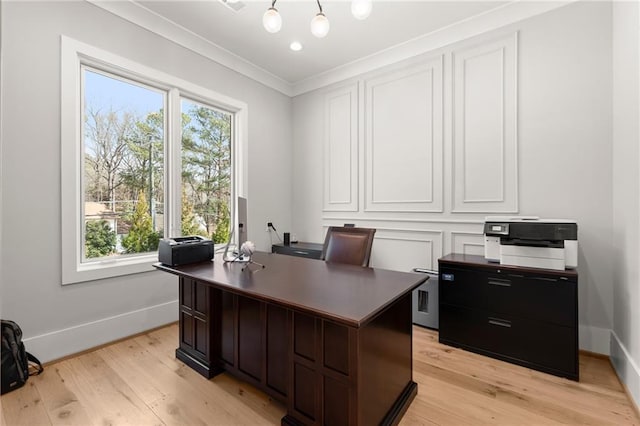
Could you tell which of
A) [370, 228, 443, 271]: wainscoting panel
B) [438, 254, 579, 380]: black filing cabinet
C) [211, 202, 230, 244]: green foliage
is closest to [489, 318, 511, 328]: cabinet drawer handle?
[438, 254, 579, 380]: black filing cabinet

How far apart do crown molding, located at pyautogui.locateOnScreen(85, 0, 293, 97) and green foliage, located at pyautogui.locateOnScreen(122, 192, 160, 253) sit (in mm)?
1602

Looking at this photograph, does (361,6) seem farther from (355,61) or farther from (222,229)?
(222,229)

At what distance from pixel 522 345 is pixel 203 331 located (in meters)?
2.35

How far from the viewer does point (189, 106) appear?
3295 mm

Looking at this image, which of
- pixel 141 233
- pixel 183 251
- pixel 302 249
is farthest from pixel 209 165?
pixel 183 251

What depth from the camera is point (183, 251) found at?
7.06ft

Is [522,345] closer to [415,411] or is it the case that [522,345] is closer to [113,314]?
[415,411]

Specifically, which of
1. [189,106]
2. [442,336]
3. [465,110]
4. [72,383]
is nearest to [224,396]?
[72,383]

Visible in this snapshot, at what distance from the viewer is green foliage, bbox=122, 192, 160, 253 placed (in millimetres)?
2836

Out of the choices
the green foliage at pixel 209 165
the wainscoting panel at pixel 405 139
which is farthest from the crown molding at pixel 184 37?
the wainscoting panel at pixel 405 139

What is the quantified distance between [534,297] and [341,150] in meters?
2.62

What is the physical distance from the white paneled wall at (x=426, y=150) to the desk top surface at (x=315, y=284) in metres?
1.44

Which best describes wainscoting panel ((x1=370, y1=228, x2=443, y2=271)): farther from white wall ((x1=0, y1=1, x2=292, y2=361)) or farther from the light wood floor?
white wall ((x1=0, y1=1, x2=292, y2=361))

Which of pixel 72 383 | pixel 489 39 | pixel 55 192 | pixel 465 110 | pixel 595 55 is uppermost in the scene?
pixel 489 39
